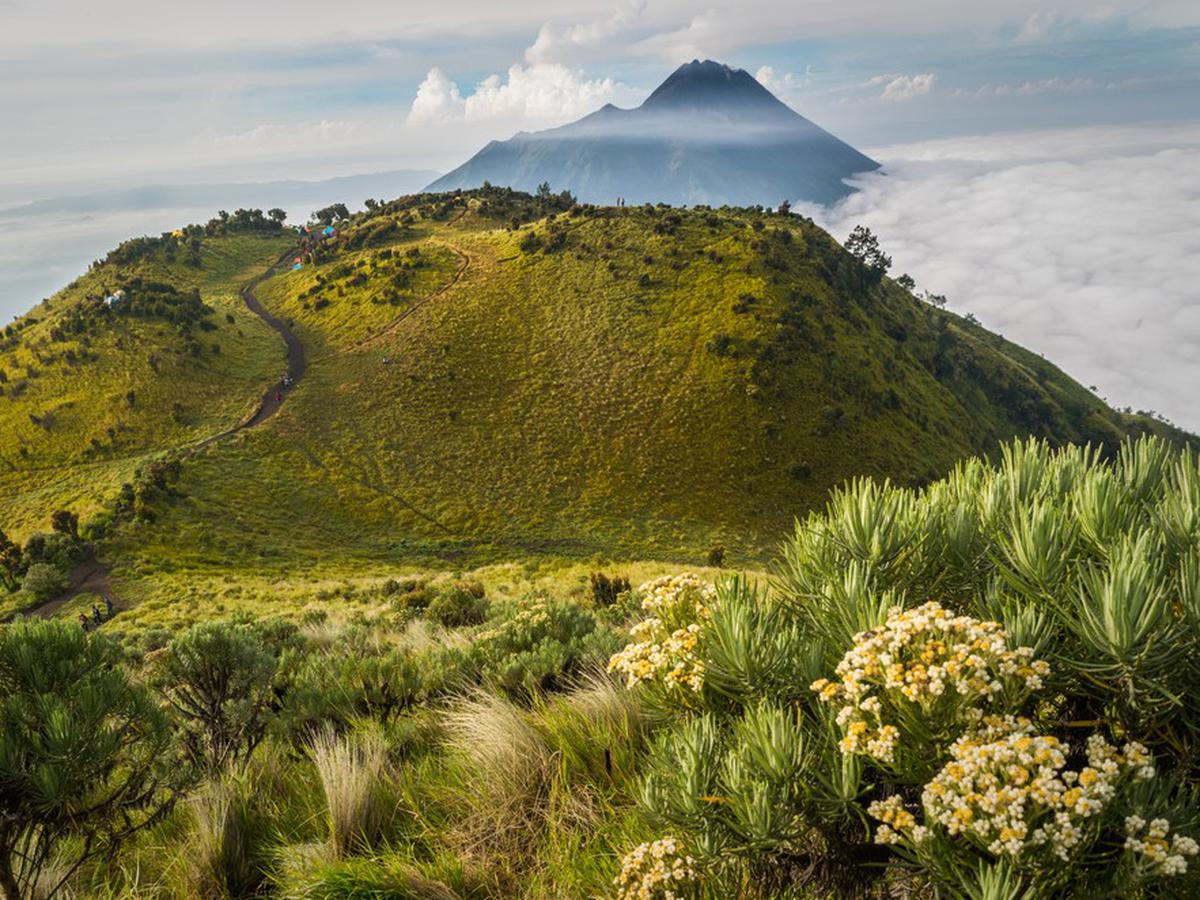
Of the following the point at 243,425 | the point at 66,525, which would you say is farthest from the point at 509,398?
the point at 66,525

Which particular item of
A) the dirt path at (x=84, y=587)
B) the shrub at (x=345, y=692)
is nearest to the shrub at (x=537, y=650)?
the shrub at (x=345, y=692)

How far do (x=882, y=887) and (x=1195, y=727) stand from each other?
1329 mm

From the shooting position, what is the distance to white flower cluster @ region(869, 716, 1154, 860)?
1.65 metres

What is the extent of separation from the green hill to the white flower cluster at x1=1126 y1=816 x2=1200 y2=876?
141 ft

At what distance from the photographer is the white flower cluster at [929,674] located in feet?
6.07

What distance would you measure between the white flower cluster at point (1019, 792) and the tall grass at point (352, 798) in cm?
317

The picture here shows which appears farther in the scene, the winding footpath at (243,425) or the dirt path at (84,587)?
the winding footpath at (243,425)

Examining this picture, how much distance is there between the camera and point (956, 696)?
195 centimetres

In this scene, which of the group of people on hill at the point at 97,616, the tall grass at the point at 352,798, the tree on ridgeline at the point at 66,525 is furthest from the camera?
the tree on ridgeline at the point at 66,525

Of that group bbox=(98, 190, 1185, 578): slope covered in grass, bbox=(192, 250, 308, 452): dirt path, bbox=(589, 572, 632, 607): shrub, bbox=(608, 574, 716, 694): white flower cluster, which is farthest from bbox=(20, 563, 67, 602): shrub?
bbox=(608, 574, 716, 694): white flower cluster

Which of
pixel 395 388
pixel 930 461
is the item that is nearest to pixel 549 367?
pixel 395 388

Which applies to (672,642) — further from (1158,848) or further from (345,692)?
(345,692)

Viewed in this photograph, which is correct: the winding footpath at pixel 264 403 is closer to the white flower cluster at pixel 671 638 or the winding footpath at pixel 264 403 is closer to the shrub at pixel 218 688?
the shrub at pixel 218 688

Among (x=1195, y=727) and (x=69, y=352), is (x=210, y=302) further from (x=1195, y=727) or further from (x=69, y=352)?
(x=1195, y=727)
